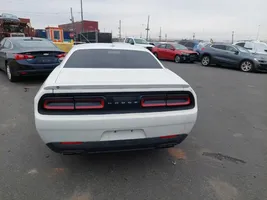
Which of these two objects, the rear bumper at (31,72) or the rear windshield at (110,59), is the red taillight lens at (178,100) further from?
the rear bumper at (31,72)

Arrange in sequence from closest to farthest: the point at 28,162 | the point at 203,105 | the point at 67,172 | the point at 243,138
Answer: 1. the point at 67,172
2. the point at 28,162
3. the point at 243,138
4. the point at 203,105

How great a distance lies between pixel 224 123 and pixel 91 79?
314cm

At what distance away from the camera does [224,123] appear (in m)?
4.34

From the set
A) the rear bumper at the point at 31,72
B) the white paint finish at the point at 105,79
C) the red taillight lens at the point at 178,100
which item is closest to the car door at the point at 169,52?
the rear bumper at the point at 31,72

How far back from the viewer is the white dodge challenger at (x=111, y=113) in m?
2.20

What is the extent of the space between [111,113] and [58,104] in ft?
1.89

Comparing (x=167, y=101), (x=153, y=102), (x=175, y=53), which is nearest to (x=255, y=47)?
(x=175, y=53)

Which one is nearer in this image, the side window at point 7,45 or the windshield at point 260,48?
the side window at point 7,45

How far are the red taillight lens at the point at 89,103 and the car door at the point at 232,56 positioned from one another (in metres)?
12.1

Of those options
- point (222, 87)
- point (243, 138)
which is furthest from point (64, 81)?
point (222, 87)

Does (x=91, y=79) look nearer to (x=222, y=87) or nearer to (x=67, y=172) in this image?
(x=67, y=172)

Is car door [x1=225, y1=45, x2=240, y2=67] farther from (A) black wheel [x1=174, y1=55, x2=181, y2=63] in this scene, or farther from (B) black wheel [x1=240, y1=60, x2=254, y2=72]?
(A) black wheel [x1=174, y1=55, x2=181, y2=63]

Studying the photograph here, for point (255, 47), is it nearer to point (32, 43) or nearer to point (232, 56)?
point (232, 56)

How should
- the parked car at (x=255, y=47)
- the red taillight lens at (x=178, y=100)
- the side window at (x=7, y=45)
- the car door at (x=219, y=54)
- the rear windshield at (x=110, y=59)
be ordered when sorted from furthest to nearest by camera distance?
the car door at (x=219, y=54), the parked car at (x=255, y=47), the side window at (x=7, y=45), the rear windshield at (x=110, y=59), the red taillight lens at (x=178, y=100)
